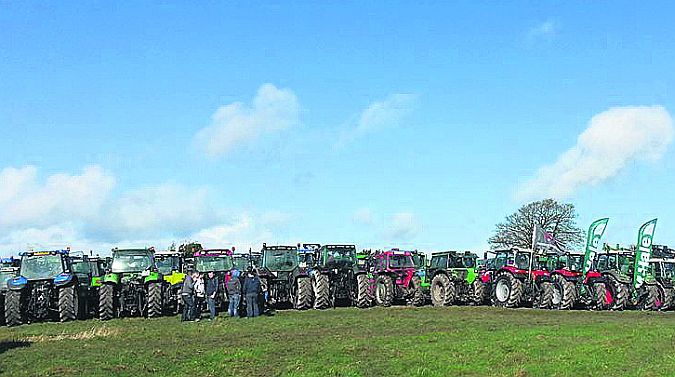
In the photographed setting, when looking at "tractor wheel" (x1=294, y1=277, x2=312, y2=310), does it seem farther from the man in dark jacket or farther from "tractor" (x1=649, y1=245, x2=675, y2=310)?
"tractor" (x1=649, y1=245, x2=675, y2=310)

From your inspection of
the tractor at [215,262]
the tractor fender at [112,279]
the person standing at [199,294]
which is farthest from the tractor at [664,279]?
the tractor fender at [112,279]

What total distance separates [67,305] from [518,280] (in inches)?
539

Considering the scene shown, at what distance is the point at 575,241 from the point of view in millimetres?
59594

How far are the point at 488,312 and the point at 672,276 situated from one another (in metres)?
7.25

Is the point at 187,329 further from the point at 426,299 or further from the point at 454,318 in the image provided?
the point at 426,299

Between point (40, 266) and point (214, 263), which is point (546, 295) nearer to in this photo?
point (214, 263)

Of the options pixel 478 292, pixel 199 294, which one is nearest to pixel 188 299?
pixel 199 294

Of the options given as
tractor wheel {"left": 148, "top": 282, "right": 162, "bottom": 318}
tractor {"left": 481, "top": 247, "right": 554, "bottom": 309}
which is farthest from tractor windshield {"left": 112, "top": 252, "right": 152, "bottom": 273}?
tractor {"left": 481, "top": 247, "right": 554, "bottom": 309}

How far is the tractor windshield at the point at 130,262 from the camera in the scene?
27.0 metres

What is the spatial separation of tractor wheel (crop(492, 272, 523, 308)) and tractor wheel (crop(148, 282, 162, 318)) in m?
10.9

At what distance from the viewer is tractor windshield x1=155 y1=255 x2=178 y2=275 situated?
30750 millimetres

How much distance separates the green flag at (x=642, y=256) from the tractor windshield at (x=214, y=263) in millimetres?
12707

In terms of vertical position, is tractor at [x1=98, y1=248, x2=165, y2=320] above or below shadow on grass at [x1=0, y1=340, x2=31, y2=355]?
above

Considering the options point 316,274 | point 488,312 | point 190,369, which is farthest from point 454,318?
point 190,369
